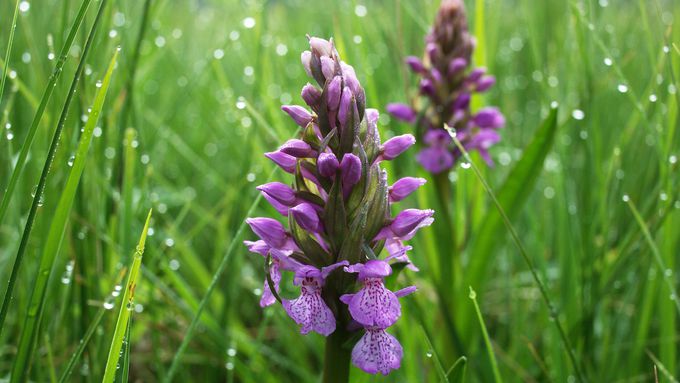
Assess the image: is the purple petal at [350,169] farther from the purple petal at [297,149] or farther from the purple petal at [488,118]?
the purple petal at [488,118]

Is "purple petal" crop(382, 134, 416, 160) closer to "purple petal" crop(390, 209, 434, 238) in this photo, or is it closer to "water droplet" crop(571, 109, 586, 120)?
"purple petal" crop(390, 209, 434, 238)

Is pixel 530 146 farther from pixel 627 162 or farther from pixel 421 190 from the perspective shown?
pixel 627 162

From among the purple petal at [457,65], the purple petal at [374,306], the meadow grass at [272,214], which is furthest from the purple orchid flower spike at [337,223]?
the purple petal at [457,65]

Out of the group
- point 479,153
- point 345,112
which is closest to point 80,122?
point 345,112

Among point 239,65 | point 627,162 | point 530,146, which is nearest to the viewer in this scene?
point 530,146

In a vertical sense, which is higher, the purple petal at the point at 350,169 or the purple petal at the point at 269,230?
the purple petal at the point at 350,169

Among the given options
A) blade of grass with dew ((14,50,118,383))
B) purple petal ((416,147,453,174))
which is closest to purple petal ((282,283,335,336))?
blade of grass with dew ((14,50,118,383))

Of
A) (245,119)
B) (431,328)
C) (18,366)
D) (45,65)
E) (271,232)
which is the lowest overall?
(431,328)
